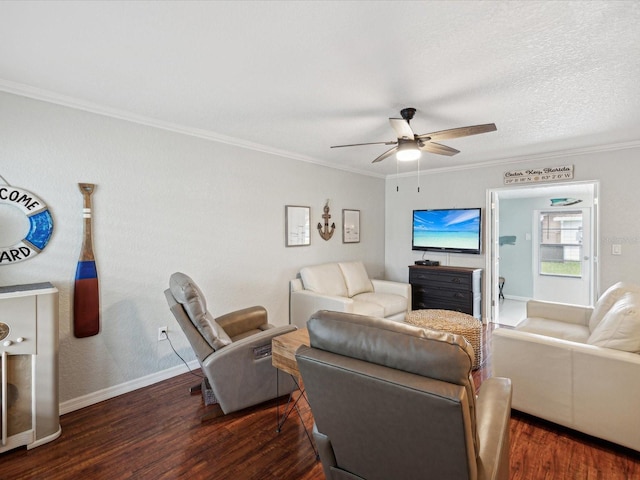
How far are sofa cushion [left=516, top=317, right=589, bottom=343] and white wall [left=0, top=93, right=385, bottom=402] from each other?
264 cm

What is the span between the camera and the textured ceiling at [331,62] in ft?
4.99

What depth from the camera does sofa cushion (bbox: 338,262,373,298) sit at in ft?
14.9

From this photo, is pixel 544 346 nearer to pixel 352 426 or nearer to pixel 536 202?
pixel 352 426

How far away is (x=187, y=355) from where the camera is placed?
10.6 feet

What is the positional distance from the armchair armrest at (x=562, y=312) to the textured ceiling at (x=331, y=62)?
177 centimetres

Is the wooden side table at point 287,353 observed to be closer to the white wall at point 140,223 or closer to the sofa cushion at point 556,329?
the white wall at point 140,223

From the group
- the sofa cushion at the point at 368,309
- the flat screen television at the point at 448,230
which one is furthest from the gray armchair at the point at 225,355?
the flat screen television at the point at 448,230

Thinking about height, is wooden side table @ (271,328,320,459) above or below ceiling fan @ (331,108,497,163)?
below

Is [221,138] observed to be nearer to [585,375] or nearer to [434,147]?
[434,147]

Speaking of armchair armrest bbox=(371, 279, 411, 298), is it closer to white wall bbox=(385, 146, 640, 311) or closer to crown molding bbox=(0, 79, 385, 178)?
white wall bbox=(385, 146, 640, 311)

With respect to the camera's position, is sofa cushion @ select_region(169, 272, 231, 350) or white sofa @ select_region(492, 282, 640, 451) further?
sofa cushion @ select_region(169, 272, 231, 350)

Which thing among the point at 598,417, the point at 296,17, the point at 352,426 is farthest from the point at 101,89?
the point at 598,417

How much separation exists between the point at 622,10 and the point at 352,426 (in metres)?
2.19

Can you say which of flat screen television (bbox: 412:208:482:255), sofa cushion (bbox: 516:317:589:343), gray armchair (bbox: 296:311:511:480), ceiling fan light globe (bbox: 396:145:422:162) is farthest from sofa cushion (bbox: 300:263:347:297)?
gray armchair (bbox: 296:311:511:480)
